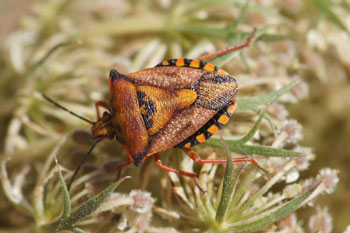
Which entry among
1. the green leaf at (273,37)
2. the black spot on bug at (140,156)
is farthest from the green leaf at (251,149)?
the green leaf at (273,37)

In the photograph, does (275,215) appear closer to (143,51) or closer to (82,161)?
(82,161)

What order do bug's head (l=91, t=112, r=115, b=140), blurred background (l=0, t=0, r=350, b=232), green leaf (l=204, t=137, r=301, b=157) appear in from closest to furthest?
green leaf (l=204, t=137, r=301, b=157)
bug's head (l=91, t=112, r=115, b=140)
blurred background (l=0, t=0, r=350, b=232)

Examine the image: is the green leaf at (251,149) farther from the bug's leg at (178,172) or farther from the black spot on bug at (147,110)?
the black spot on bug at (147,110)

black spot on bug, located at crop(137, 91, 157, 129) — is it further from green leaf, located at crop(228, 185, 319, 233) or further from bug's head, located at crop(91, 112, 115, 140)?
green leaf, located at crop(228, 185, 319, 233)

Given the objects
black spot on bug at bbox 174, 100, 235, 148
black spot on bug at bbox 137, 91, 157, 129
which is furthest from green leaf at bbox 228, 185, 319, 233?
black spot on bug at bbox 137, 91, 157, 129

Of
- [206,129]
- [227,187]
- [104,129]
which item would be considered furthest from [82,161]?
[227,187]

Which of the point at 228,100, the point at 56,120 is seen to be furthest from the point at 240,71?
the point at 56,120
